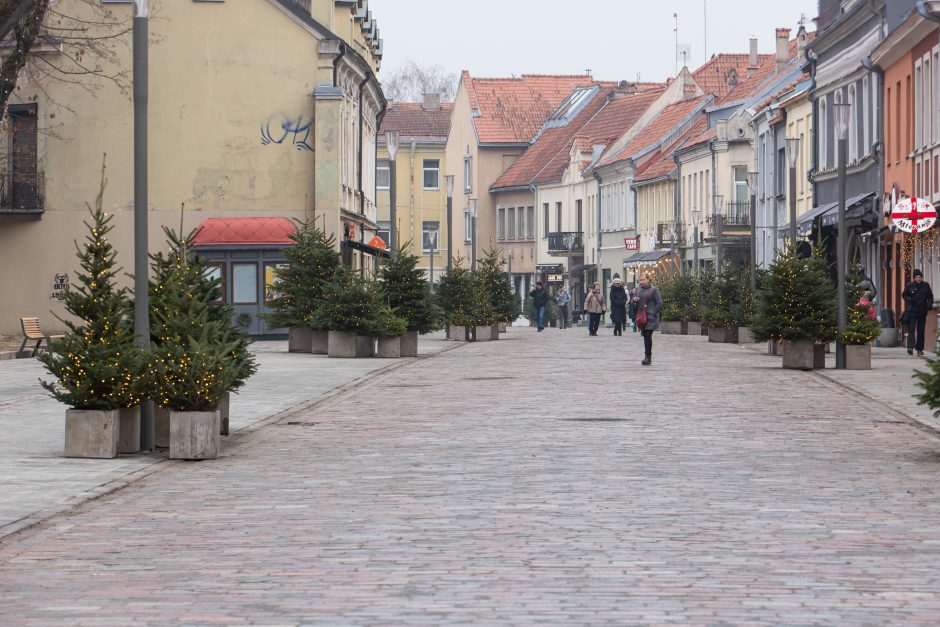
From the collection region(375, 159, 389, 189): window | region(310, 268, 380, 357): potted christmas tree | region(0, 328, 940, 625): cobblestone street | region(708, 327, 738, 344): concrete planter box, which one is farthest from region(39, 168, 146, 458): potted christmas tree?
region(375, 159, 389, 189): window

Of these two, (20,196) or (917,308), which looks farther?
(20,196)

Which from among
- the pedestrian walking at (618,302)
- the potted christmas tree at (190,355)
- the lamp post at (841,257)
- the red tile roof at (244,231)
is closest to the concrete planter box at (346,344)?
the lamp post at (841,257)

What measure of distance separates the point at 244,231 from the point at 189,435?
32.9m

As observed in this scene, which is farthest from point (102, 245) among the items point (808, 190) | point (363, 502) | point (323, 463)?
point (808, 190)

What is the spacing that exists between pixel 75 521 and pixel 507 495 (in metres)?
2.80

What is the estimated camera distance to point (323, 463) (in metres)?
14.2

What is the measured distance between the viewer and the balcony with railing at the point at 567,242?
9238cm

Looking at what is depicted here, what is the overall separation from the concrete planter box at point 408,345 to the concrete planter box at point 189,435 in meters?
20.1

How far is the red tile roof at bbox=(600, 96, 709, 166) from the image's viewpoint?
266 ft

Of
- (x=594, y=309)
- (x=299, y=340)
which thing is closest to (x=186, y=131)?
(x=594, y=309)

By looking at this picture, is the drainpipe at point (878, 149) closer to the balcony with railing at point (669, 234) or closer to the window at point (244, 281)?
the window at point (244, 281)

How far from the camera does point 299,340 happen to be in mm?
36094

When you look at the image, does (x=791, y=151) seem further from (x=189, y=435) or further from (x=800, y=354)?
(x=189, y=435)

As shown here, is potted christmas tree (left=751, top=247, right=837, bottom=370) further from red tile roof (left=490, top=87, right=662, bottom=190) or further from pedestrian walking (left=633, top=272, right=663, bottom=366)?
red tile roof (left=490, top=87, right=662, bottom=190)
